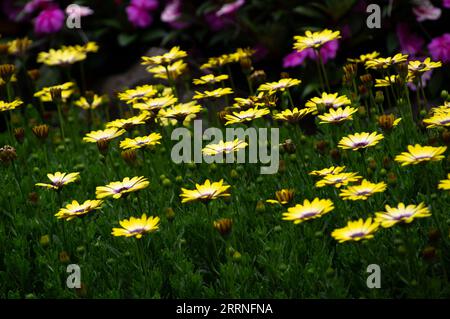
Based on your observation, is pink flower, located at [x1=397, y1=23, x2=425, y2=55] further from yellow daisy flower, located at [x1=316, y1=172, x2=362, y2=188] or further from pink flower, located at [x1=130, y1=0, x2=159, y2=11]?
yellow daisy flower, located at [x1=316, y1=172, x2=362, y2=188]

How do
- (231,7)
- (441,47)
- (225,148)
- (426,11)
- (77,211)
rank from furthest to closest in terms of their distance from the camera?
(231,7) < (426,11) < (441,47) < (225,148) < (77,211)

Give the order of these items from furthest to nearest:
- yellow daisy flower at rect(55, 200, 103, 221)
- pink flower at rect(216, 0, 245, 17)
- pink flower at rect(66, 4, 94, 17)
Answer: pink flower at rect(66, 4, 94, 17)
pink flower at rect(216, 0, 245, 17)
yellow daisy flower at rect(55, 200, 103, 221)

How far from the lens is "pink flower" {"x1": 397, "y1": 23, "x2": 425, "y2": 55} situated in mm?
5039

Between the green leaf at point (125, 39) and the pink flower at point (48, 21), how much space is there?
17.4 inches

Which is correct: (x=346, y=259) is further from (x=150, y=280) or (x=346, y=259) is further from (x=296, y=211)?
(x=150, y=280)

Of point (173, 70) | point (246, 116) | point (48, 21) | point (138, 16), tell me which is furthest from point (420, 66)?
point (48, 21)

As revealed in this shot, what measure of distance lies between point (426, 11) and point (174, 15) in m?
1.81

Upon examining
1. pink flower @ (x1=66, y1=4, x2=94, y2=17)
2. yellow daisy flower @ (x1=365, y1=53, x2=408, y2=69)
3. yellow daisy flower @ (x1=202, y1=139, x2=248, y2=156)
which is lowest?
yellow daisy flower @ (x1=202, y1=139, x2=248, y2=156)

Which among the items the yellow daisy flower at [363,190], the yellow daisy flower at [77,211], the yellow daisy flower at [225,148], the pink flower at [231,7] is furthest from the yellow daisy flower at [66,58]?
the yellow daisy flower at [363,190]

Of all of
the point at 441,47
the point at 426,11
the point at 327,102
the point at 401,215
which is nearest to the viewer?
the point at 401,215

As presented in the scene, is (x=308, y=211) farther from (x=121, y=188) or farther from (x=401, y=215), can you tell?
(x=121, y=188)

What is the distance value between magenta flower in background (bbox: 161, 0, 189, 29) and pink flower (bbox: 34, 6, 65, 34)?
763 mm

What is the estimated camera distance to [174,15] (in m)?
5.74

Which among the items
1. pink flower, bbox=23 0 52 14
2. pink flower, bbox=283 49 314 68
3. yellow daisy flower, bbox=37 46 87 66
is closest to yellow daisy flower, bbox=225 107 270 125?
yellow daisy flower, bbox=37 46 87 66
